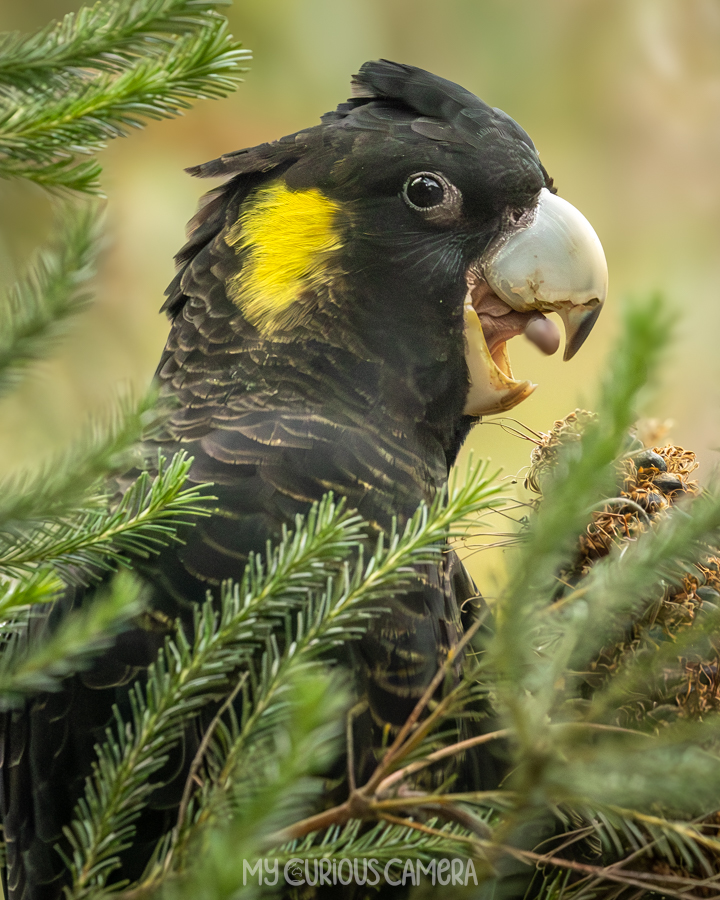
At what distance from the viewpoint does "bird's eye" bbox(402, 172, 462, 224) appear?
1187 mm

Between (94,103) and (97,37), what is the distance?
4 centimetres

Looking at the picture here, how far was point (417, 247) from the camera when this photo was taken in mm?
1190

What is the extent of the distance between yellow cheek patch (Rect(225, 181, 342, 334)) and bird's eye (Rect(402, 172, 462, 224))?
11 cm

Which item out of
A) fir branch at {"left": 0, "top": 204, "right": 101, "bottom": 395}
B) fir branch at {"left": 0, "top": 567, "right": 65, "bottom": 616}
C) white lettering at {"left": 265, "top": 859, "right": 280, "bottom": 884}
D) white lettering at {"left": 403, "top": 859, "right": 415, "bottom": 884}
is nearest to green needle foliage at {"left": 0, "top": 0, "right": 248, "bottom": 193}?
fir branch at {"left": 0, "top": 204, "right": 101, "bottom": 395}

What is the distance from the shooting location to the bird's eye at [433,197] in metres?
1.19

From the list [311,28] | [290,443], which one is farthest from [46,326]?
[311,28]

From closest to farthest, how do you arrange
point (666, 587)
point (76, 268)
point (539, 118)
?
point (76, 268) < point (666, 587) < point (539, 118)

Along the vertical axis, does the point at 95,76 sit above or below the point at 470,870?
above

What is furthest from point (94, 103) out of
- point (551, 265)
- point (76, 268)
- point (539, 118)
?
point (539, 118)

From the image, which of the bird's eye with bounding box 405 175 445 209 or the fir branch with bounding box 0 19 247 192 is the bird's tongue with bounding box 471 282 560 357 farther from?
the fir branch with bounding box 0 19 247 192

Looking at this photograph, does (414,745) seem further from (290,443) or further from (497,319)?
(497,319)

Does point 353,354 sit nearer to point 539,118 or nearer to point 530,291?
point 530,291

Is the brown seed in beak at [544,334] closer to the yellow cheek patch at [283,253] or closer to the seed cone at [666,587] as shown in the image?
the seed cone at [666,587]

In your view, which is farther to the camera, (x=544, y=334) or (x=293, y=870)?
(x=544, y=334)
